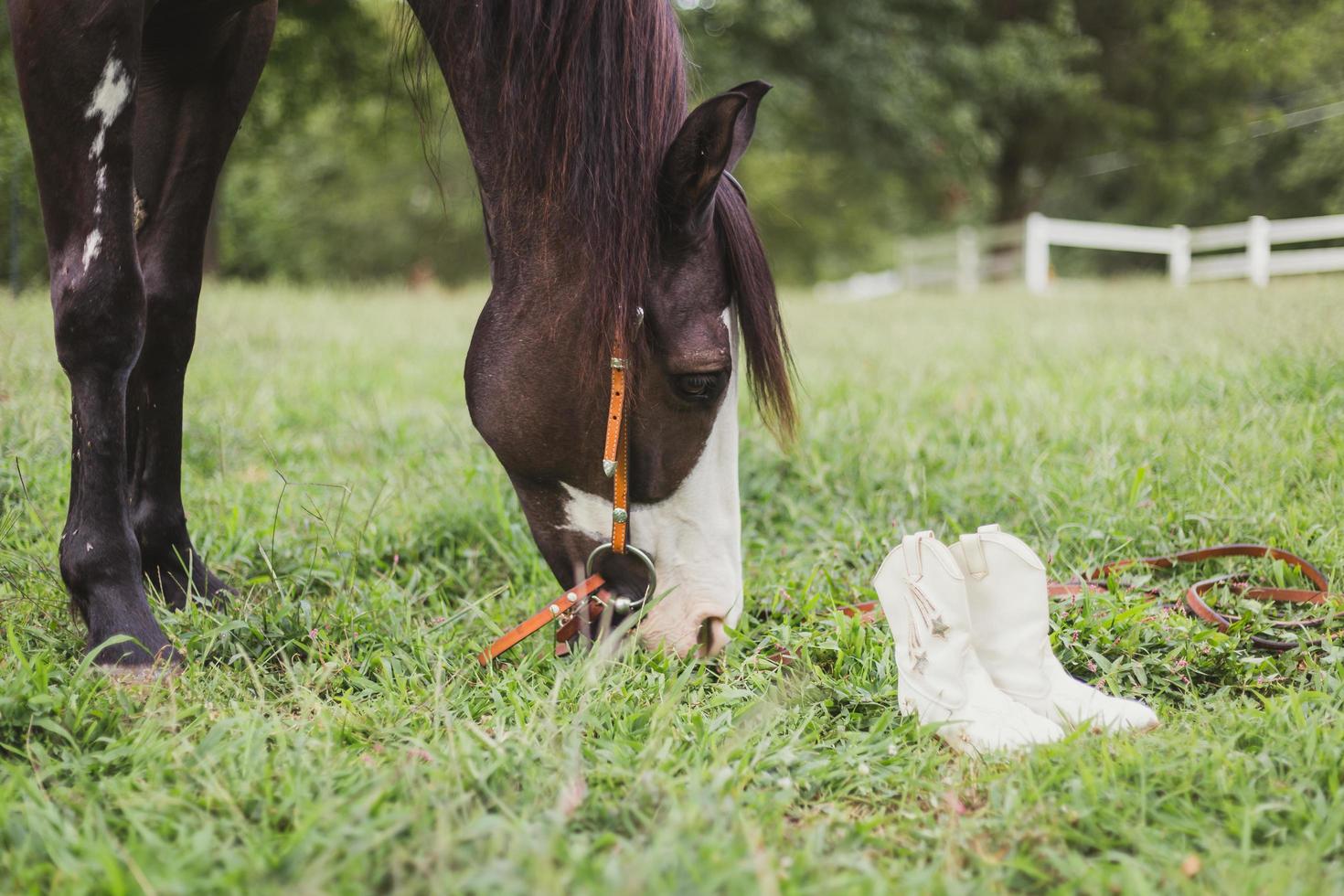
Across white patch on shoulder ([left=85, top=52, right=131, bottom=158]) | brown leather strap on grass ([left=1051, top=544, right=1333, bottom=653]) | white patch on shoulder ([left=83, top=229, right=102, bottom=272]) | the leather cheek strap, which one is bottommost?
brown leather strap on grass ([left=1051, top=544, right=1333, bottom=653])

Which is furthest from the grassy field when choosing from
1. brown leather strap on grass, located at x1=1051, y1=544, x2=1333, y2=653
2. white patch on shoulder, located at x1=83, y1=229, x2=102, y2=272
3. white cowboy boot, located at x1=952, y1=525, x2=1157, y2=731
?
white patch on shoulder, located at x1=83, y1=229, x2=102, y2=272

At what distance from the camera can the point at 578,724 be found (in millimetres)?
1645

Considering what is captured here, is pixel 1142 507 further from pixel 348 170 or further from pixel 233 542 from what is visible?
pixel 348 170

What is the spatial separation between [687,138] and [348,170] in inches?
1052

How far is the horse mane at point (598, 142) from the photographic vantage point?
205 centimetres

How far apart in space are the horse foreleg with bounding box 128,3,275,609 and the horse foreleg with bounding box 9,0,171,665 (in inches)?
18.1

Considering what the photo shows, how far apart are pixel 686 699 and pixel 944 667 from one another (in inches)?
21.8

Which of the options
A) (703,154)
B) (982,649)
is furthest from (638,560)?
(703,154)

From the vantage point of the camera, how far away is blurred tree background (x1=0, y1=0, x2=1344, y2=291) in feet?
24.2

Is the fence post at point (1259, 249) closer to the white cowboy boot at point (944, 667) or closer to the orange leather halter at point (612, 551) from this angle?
the white cowboy boot at point (944, 667)

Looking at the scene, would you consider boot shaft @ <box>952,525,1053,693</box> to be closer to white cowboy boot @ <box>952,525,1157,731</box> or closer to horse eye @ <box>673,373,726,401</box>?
white cowboy boot @ <box>952,525,1157,731</box>

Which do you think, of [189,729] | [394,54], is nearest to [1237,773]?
[189,729]

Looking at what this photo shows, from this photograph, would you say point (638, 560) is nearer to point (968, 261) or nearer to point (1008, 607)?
point (1008, 607)

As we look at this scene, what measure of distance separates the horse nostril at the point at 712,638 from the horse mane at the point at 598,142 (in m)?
0.53
